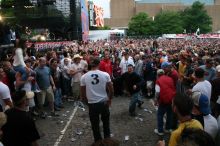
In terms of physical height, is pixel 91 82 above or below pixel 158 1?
below

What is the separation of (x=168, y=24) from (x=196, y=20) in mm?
9007

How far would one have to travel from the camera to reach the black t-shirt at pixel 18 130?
4984mm

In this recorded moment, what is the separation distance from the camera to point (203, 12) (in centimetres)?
10112

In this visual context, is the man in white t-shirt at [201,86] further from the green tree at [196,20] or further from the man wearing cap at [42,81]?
the green tree at [196,20]

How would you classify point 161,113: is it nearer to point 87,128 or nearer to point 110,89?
point 110,89

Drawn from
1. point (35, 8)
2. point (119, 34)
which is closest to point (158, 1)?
point (119, 34)

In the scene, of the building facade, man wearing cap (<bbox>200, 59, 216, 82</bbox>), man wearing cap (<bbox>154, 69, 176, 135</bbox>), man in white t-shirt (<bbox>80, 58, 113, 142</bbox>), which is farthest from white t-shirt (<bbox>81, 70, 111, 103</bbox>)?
the building facade

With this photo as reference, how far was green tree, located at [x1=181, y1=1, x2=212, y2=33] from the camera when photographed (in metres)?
101

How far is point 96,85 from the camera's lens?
7301 mm

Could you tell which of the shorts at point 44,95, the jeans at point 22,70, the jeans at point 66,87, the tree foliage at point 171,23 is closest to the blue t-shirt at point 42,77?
the shorts at point 44,95

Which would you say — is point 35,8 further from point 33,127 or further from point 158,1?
point 158,1

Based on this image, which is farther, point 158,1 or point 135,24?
point 158,1

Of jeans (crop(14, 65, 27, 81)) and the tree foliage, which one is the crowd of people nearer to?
jeans (crop(14, 65, 27, 81))

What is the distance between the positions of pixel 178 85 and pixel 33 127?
4.95 m
